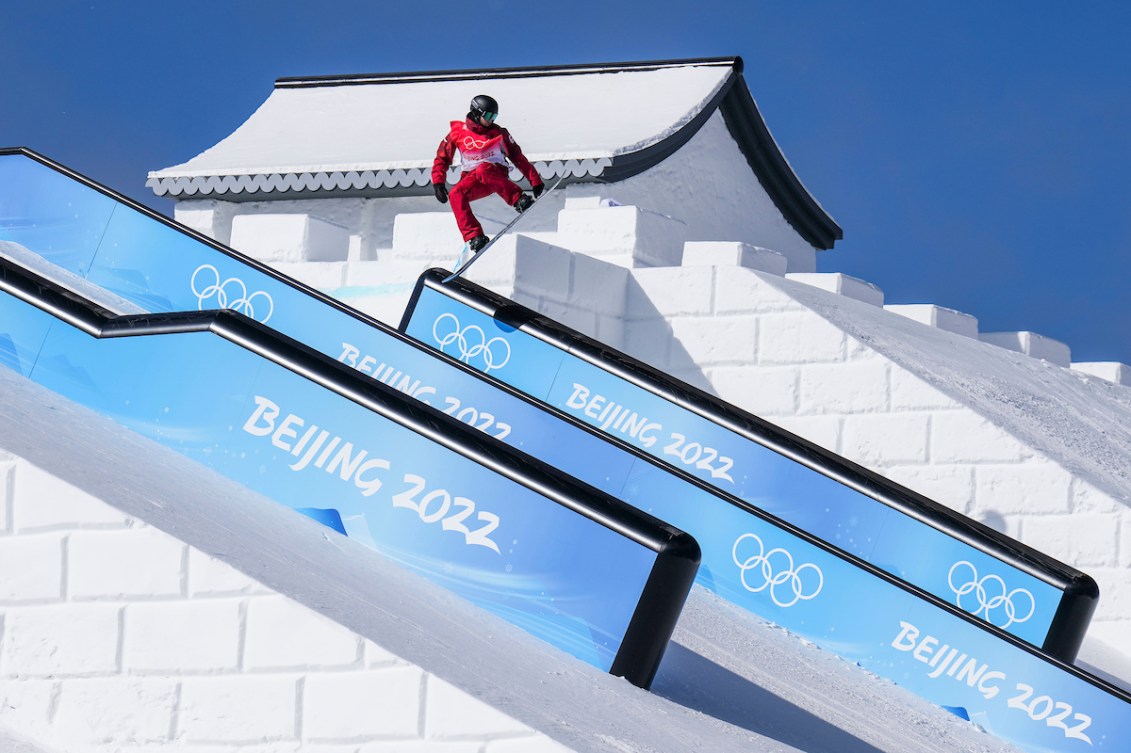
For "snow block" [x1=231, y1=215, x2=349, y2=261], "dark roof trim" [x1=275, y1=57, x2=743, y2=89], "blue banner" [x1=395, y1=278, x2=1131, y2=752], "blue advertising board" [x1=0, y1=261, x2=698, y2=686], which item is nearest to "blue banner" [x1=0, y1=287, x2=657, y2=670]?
"blue advertising board" [x1=0, y1=261, x2=698, y2=686]

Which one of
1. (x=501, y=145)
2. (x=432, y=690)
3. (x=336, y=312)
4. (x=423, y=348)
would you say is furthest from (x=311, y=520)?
(x=501, y=145)

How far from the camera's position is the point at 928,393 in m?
7.29

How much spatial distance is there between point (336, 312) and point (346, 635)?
403cm

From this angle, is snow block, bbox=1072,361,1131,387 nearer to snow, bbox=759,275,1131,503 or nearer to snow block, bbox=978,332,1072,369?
snow block, bbox=978,332,1072,369

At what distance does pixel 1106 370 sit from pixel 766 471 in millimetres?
5672

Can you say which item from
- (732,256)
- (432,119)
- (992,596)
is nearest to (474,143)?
(732,256)

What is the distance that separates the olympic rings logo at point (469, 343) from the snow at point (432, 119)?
16.5 feet

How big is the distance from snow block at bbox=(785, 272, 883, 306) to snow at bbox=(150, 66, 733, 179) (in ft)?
11.1

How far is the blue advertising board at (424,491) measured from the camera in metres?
3.48

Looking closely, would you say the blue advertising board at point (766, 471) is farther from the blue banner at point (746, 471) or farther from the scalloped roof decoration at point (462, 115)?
the scalloped roof decoration at point (462, 115)

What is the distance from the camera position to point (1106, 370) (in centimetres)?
1093

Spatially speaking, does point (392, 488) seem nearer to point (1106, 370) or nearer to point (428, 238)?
point (428, 238)

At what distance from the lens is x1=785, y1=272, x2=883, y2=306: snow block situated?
8.88 meters

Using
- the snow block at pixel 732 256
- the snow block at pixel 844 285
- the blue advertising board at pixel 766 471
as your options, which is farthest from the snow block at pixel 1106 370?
the blue advertising board at pixel 766 471
